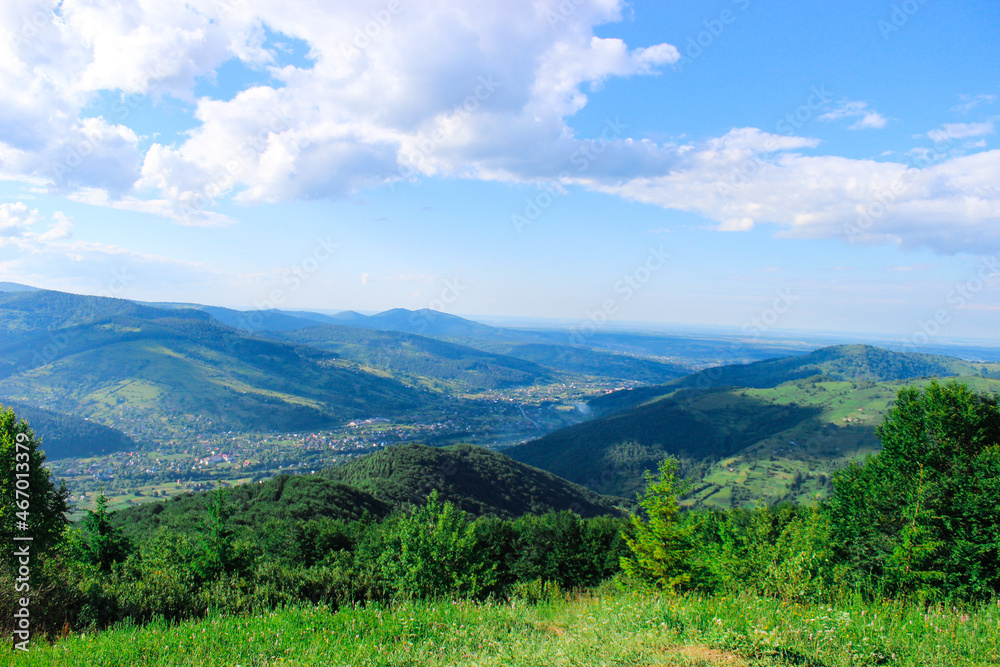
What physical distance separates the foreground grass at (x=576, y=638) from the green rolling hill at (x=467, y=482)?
2575 inches

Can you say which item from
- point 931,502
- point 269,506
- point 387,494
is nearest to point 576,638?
point 931,502

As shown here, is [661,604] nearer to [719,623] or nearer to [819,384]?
[719,623]

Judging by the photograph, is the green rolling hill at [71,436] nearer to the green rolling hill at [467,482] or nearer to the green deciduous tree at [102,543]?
the green rolling hill at [467,482]

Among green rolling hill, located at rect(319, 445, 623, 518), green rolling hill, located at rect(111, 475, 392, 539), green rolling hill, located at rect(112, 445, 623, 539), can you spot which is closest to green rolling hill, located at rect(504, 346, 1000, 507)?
green rolling hill, located at rect(319, 445, 623, 518)

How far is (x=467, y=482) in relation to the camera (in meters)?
84.3

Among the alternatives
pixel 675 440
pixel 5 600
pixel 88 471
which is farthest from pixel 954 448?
pixel 88 471

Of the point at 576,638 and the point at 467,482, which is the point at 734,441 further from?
the point at 576,638

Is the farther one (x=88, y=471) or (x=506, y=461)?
(x=88, y=471)

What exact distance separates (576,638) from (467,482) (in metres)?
82.2

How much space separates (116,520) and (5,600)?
63.8 metres

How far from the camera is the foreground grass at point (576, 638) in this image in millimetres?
5180

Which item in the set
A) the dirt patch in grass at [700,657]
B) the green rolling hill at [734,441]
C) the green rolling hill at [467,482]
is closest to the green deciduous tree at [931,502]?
the dirt patch in grass at [700,657]

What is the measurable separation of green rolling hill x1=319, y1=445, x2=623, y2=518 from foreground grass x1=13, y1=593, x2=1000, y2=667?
215ft

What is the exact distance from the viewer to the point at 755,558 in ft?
48.8
